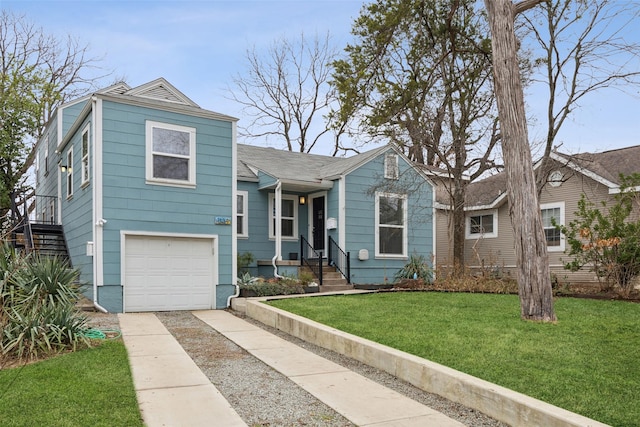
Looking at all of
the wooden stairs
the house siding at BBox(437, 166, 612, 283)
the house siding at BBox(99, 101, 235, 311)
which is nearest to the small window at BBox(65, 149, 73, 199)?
the wooden stairs

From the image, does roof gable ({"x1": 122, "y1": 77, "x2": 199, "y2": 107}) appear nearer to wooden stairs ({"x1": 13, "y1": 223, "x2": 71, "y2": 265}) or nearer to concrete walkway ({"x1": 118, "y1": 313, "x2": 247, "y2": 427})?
wooden stairs ({"x1": 13, "y1": 223, "x2": 71, "y2": 265})

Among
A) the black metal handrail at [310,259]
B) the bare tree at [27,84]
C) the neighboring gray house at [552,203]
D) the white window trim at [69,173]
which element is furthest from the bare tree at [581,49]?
the bare tree at [27,84]

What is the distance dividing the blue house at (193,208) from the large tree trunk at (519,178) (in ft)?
21.1

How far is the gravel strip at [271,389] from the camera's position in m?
4.26

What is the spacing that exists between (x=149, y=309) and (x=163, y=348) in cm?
414

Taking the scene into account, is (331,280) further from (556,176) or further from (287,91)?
(287,91)

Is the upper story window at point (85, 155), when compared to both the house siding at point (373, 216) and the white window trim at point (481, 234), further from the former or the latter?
the white window trim at point (481, 234)

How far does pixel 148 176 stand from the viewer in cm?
1089

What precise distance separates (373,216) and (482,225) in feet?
19.9

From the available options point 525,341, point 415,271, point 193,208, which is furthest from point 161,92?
point 525,341

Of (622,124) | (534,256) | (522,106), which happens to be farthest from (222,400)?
(622,124)

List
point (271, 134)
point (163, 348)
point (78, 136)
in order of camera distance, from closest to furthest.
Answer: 1. point (163, 348)
2. point (78, 136)
3. point (271, 134)

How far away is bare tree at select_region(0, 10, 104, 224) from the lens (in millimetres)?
19031

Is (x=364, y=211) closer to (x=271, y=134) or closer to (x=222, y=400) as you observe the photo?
(x=222, y=400)
